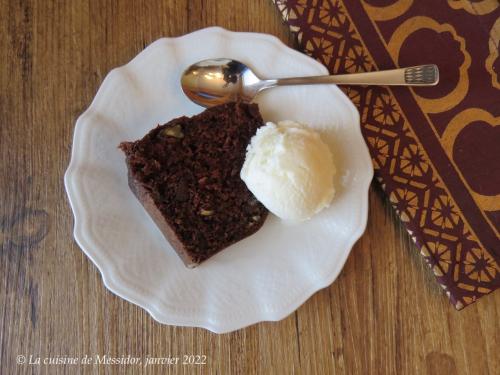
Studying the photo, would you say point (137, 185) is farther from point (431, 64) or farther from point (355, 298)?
point (431, 64)

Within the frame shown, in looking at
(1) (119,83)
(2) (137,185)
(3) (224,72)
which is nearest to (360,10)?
(3) (224,72)

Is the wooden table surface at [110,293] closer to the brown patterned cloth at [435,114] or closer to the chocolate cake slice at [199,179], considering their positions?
the brown patterned cloth at [435,114]

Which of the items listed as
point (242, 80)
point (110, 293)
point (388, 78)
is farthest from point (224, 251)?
point (388, 78)

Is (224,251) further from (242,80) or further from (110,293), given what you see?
(242,80)

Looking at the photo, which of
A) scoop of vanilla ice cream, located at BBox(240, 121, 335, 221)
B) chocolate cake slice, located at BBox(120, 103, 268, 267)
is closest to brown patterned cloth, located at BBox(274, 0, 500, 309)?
scoop of vanilla ice cream, located at BBox(240, 121, 335, 221)

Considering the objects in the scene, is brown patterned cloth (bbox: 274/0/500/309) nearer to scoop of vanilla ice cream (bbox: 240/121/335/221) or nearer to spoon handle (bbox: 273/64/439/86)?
spoon handle (bbox: 273/64/439/86)
